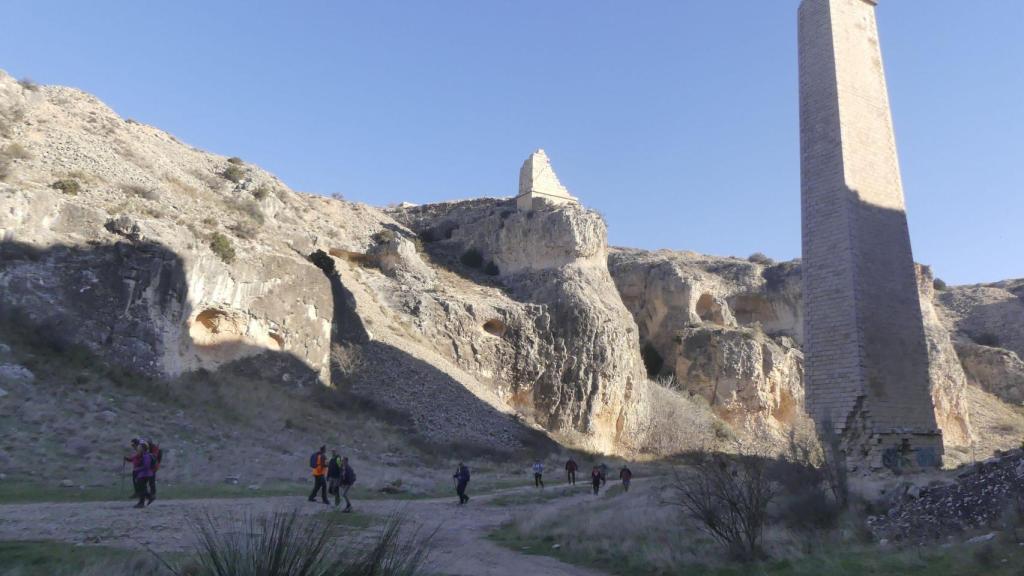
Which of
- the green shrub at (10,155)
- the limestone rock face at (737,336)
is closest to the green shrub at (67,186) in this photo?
the green shrub at (10,155)

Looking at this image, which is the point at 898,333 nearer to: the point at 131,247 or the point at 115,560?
the point at 115,560

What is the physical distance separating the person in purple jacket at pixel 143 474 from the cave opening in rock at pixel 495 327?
76.6 ft

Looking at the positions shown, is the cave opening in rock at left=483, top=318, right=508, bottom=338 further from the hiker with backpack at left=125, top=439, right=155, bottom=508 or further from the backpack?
the hiker with backpack at left=125, top=439, right=155, bottom=508

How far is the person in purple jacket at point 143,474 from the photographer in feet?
36.1

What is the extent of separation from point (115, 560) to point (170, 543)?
158 centimetres

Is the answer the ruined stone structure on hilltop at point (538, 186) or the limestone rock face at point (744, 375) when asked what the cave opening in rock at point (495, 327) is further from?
the limestone rock face at point (744, 375)

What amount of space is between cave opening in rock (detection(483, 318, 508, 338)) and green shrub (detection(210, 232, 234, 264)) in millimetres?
13716

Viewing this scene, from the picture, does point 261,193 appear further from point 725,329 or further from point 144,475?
point 725,329

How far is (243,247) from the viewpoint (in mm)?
A: 24859

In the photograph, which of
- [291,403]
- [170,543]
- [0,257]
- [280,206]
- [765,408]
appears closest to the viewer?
[170,543]

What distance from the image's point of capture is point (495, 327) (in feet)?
114

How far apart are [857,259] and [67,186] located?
23.7 m

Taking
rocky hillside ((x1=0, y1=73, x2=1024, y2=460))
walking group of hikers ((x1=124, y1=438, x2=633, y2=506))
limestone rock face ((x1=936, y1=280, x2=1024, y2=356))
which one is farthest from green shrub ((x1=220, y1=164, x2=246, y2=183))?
limestone rock face ((x1=936, y1=280, x2=1024, y2=356))

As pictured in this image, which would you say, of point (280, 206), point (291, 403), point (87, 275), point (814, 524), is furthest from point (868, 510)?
point (280, 206)
